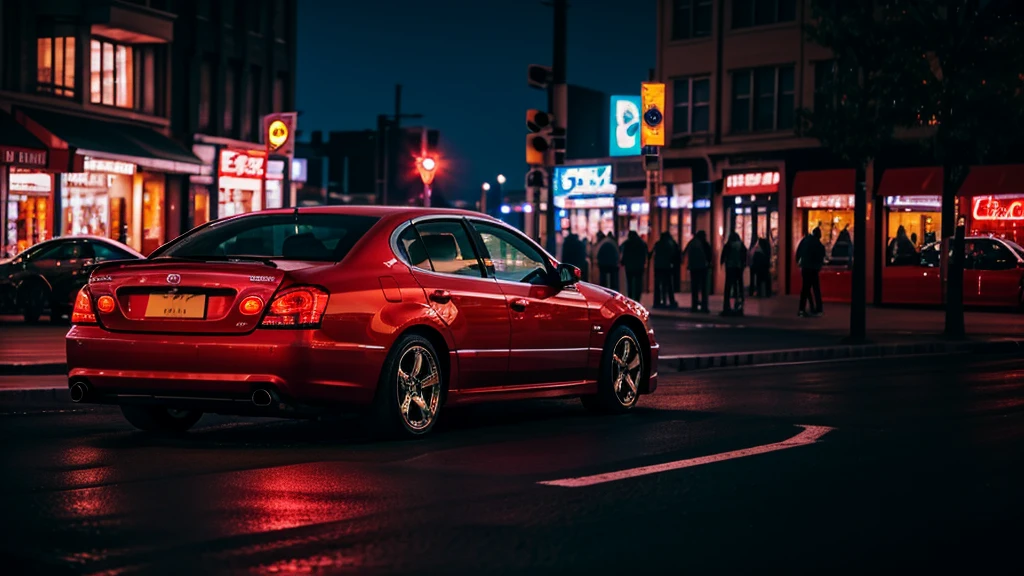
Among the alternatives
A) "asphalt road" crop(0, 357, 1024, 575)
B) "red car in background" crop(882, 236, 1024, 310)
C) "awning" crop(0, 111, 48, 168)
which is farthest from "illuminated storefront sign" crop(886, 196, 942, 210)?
"asphalt road" crop(0, 357, 1024, 575)

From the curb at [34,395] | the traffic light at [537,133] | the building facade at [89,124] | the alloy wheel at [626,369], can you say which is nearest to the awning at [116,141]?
the building facade at [89,124]

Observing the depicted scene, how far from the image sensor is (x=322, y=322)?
9.31m

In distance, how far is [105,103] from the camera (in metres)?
40.9

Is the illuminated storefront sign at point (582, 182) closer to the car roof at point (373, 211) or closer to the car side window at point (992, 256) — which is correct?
the car side window at point (992, 256)

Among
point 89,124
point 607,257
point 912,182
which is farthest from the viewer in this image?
point 912,182

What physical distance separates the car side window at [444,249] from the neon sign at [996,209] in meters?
29.7

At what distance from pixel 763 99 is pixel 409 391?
3755 cm

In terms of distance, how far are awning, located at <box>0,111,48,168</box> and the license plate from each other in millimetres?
25439

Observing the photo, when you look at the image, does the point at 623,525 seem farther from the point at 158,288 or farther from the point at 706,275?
the point at 706,275

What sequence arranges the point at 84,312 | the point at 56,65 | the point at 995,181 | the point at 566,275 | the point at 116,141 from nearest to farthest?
1. the point at 84,312
2. the point at 566,275
3. the point at 995,181
4. the point at 56,65
5. the point at 116,141

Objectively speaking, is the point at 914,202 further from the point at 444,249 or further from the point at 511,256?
the point at 444,249

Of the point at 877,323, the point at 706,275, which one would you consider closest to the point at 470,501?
the point at 877,323

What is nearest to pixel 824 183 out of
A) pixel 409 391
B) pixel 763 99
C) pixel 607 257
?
pixel 763 99

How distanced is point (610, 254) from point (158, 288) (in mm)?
26384
